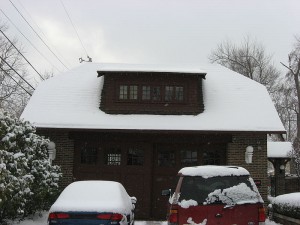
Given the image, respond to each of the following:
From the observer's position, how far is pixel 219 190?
26.6 ft

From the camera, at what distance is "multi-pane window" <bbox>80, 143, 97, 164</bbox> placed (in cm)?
1770

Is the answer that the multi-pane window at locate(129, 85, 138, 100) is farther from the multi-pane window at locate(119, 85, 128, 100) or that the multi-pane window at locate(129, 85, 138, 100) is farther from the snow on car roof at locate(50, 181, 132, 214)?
the snow on car roof at locate(50, 181, 132, 214)

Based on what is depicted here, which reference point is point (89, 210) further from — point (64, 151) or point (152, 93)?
point (152, 93)

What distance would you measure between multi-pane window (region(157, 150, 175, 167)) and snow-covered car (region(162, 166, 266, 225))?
9.24 meters

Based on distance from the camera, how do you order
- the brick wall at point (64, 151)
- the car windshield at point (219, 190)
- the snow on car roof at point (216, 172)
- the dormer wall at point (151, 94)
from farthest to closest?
the dormer wall at point (151, 94) < the brick wall at point (64, 151) < the snow on car roof at point (216, 172) < the car windshield at point (219, 190)

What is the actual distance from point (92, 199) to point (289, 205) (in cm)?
677

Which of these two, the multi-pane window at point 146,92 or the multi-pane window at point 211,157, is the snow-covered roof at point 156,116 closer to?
the multi-pane window at point 146,92

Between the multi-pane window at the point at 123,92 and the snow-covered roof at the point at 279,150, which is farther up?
the multi-pane window at the point at 123,92

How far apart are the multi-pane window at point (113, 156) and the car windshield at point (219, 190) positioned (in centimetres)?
948

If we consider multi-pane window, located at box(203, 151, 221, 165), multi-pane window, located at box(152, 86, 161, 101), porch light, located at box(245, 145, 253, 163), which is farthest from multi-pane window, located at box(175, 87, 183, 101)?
porch light, located at box(245, 145, 253, 163)

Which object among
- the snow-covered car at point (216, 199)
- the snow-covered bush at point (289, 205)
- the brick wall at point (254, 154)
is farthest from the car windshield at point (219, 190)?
the brick wall at point (254, 154)

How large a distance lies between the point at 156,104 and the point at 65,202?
960cm

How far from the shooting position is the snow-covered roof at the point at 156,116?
16.9 metres

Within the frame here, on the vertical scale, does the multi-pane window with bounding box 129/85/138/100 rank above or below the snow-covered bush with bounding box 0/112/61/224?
above
